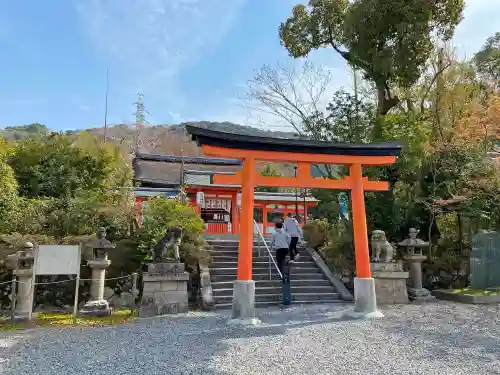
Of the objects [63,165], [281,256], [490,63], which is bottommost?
[281,256]

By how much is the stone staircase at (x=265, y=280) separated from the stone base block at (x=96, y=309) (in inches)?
87.2

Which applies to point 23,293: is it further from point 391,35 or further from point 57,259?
point 391,35

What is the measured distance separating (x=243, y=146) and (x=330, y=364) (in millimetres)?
3955

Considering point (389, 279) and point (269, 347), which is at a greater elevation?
point (389, 279)

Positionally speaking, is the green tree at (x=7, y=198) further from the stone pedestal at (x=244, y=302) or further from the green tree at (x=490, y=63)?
the green tree at (x=490, y=63)

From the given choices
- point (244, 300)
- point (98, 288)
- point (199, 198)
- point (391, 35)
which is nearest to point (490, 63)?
point (391, 35)

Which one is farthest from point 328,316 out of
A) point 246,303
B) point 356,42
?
point 356,42

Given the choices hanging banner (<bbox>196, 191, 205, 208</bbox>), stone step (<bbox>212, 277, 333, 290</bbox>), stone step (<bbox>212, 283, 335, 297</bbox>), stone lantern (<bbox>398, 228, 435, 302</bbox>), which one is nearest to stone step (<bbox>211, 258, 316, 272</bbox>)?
stone step (<bbox>212, 277, 333, 290</bbox>)

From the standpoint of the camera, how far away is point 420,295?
9297mm

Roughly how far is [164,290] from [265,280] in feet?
8.93

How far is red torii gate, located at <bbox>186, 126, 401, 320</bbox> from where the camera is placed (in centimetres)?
682

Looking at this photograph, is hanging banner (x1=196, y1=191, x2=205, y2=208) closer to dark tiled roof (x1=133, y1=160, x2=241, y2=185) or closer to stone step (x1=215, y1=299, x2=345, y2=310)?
dark tiled roof (x1=133, y1=160, x2=241, y2=185)

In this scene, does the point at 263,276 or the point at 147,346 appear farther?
the point at 263,276

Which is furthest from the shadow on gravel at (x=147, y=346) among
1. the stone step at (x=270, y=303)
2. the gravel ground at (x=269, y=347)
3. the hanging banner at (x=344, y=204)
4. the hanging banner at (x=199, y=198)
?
the hanging banner at (x=199, y=198)
